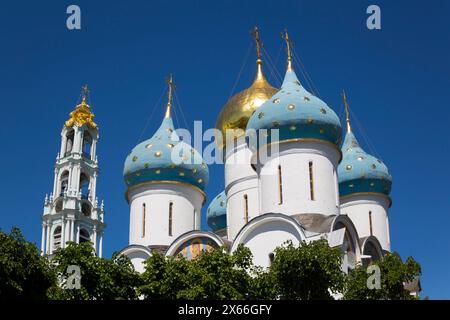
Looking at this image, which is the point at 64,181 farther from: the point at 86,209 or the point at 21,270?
the point at 21,270

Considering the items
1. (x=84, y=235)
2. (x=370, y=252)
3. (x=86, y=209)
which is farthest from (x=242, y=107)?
(x=84, y=235)

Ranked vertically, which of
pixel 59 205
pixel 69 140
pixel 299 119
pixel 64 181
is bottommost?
pixel 299 119

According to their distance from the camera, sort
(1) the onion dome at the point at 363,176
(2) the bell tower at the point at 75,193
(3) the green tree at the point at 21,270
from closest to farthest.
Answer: (3) the green tree at the point at 21,270
(1) the onion dome at the point at 363,176
(2) the bell tower at the point at 75,193

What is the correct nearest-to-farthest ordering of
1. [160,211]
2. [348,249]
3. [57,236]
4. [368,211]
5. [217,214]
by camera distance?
[348,249] < [160,211] < [368,211] < [217,214] < [57,236]

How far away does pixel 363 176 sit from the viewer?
2664 cm

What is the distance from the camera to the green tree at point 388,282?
1656 centimetres

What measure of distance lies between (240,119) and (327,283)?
11.3 meters

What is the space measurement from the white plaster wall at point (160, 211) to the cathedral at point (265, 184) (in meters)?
0.04

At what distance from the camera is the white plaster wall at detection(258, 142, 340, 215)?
21.6m

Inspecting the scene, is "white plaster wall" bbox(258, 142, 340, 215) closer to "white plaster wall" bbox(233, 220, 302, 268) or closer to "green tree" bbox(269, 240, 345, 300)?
"white plaster wall" bbox(233, 220, 302, 268)

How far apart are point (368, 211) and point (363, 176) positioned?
134 centimetres

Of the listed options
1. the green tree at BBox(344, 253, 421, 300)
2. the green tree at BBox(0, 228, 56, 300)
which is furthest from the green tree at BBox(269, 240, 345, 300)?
the green tree at BBox(0, 228, 56, 300)

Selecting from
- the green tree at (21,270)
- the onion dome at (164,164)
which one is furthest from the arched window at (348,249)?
the green tree at (21,270)

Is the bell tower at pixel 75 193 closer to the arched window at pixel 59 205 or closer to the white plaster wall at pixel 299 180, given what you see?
the arched window at pixel 59 205
